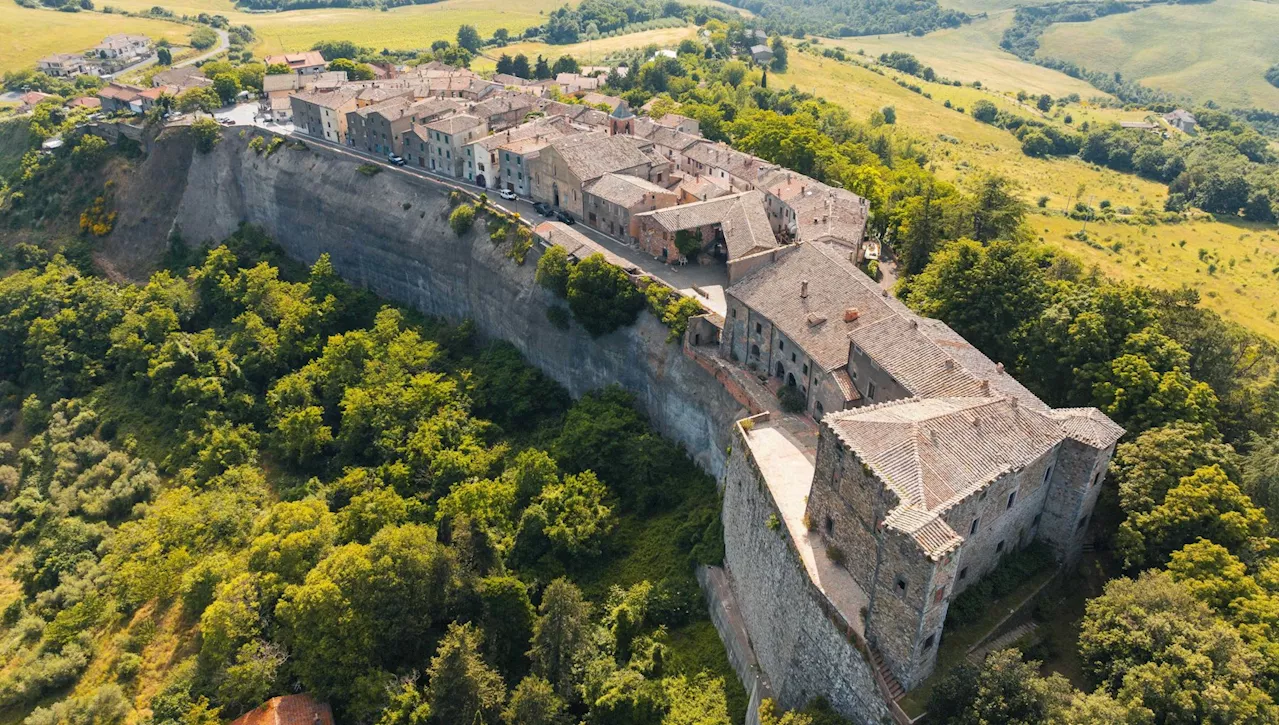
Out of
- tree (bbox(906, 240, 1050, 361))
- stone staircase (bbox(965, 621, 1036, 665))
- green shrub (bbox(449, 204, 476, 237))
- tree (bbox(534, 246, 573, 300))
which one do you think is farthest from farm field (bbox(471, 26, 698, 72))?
stone staircase (bbox(965, 621, 1036, 665))

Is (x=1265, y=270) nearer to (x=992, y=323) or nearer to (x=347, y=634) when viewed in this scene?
(x=992, y=323)

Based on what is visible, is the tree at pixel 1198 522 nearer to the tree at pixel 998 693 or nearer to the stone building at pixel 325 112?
the tree at pixel 998 693

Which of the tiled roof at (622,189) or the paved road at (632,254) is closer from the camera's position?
the paved road at (632,254)

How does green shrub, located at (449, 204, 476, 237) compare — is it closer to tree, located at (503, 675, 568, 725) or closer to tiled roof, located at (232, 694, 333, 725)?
tiled roof, located at (232, 694, 333, 725)

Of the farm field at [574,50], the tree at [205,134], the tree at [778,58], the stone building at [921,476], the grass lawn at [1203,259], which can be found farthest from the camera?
the farm field at [574,50]

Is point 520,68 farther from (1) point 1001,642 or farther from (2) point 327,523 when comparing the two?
(1) point 1001,642

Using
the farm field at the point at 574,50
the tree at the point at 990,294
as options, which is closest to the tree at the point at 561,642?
the tree at the point at 990,294
